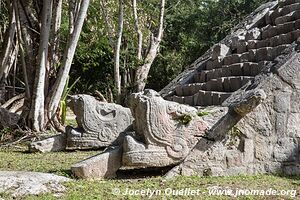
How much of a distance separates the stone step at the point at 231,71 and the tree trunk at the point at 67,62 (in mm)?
2653

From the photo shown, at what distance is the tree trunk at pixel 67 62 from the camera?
10750 mm

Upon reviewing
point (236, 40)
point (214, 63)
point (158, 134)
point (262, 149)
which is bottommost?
point (262, 149)

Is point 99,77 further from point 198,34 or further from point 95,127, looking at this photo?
point 95,127

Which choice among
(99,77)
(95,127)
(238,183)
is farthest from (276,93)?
(99,77)

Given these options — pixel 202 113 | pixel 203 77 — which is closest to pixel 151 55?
pixel 203 77

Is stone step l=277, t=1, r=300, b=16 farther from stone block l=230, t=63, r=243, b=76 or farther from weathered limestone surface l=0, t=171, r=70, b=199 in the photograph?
weathered limestone surface l=0, t=171, r=70, b=199

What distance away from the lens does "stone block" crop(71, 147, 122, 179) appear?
6164 mm

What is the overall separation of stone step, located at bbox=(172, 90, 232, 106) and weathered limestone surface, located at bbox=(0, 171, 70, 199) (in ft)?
11.4

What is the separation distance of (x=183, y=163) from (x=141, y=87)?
10.6 metres

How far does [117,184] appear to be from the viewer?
5852 mm

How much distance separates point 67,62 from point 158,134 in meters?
5.19

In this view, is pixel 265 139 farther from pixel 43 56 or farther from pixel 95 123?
pixel 43 56

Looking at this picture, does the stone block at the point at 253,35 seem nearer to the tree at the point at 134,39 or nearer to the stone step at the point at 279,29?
the stone step at the point at 279,29

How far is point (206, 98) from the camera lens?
885 cm
